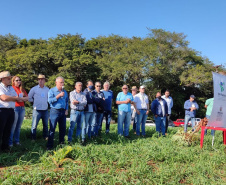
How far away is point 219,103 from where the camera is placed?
581 cm

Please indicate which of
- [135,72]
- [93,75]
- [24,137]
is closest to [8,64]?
[93,75]

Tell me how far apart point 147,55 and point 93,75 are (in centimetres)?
736

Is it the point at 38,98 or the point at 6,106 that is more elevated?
the point at 38,98

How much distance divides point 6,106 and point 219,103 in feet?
17.0

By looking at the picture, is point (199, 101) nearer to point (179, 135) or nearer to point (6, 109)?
point (179, 135)

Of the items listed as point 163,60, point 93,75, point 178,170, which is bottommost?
point 178,170

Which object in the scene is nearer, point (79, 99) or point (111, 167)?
point (111, 167)

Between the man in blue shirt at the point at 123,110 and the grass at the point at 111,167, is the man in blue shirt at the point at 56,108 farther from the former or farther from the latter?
the man in blue shirt at the point at 123,110

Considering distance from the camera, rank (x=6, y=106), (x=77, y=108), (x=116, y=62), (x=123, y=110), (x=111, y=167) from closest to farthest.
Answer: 1. (x=111, y=167)
2. (x=6, y=106)
3. (x=77, y=108)
4. (x=123, y=110)
5. (x=116, y=62)

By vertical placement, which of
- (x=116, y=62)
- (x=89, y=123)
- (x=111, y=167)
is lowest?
(x=111, y=167)

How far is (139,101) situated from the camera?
8156 mm

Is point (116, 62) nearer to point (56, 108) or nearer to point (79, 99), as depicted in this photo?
point (79, 99)

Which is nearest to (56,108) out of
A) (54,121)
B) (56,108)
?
(56,108)

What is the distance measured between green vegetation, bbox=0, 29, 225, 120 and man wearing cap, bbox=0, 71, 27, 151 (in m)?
20.1
